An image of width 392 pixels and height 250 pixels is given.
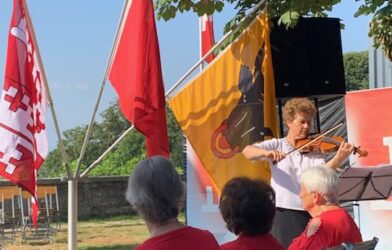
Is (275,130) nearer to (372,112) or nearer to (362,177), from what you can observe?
(362,177)

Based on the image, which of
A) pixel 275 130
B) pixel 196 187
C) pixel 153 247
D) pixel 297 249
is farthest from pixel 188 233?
pixel 196 187

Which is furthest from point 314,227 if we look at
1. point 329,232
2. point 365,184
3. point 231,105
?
point 231,105

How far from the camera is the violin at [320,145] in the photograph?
4379 mm

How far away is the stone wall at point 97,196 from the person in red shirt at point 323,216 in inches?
440

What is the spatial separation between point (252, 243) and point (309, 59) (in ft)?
10.2

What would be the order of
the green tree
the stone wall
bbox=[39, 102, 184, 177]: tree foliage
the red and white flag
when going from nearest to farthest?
1. the red and white flag
2. the stone wall
3. bbox=[39, 102, 184, 177]: tree foliage
4. the green tree

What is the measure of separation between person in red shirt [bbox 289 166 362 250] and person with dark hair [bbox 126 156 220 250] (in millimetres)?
976

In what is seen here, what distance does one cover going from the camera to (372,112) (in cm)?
802

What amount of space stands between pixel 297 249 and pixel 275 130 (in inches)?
89.1

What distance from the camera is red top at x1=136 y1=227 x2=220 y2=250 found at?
242cm

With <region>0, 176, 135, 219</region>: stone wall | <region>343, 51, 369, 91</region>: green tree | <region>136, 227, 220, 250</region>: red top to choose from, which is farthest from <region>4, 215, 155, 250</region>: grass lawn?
<region>343, 51, 369, 91</region>: green tree

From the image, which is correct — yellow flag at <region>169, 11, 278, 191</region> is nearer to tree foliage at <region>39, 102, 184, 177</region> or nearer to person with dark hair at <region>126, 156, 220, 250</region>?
person with dark hair at <region>126, 156, 220, 250</region>

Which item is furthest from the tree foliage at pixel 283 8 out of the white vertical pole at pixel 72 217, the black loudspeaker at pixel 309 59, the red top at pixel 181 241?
the red top at pixel 181 241

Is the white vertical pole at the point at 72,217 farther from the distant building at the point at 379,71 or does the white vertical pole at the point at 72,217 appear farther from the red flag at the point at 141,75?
the distant building at the point at 379,71
